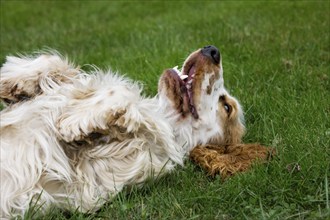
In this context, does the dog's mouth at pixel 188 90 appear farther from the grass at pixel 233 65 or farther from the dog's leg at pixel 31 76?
the dog's leg at pixel 31 76

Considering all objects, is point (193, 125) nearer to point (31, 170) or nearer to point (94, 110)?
point (94, 110)

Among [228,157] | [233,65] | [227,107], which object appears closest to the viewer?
[228,157]

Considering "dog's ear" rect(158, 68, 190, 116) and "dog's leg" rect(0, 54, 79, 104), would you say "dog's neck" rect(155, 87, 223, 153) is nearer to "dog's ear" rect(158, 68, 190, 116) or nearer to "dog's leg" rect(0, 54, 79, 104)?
"dog's ear" rect(158, 68, 190, 116)

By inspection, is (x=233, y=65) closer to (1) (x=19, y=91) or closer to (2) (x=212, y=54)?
(2) (x=212, y=54)

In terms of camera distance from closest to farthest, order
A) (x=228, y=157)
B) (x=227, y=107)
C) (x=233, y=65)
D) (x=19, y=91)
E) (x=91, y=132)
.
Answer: (x=91, y=132) < (x=228, y=157) < (x=19, y=91) < (x=227, y=107) < (x=233, y=65)

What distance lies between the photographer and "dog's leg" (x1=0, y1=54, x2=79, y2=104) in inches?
154

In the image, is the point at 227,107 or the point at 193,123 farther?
the point at 227,107

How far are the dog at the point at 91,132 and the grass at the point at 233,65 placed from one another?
120 mm

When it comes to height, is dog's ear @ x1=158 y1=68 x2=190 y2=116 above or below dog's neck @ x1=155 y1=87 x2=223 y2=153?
above

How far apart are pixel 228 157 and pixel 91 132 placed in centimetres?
96

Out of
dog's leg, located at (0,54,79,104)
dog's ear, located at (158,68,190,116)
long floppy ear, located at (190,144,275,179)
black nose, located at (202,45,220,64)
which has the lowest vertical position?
long floppy ear, located at (190,144,275,179)

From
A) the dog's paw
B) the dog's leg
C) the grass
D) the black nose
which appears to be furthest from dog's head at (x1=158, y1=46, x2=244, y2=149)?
the dog's paw

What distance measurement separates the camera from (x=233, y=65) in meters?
5.49

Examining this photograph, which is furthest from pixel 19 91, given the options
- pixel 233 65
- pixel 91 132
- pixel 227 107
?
pixel 233 65
